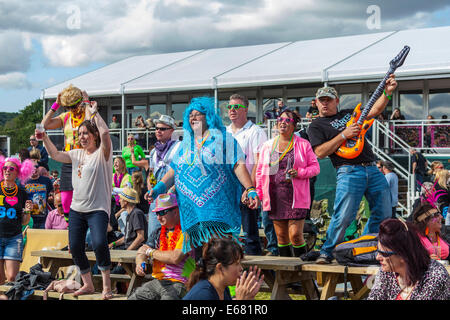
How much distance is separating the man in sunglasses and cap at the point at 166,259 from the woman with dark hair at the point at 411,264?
1620 millimetres

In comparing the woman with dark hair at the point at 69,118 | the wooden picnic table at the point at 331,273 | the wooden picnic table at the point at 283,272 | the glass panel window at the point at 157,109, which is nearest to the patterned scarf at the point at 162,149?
the woman with dark hair at the point at 69,118

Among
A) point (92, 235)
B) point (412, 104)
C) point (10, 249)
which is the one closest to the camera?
point (92, 235)

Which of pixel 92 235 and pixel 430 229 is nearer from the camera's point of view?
pixel 92 235

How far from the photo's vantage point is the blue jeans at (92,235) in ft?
16.3

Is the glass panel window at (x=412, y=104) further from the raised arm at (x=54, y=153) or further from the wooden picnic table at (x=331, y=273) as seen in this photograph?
the raised arm at (x=54, y=153)

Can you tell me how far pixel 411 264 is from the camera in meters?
3.28

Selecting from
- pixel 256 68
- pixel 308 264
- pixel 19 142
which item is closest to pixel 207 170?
pixel 308 264

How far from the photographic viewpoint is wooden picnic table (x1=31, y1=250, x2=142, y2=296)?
18.2 ft

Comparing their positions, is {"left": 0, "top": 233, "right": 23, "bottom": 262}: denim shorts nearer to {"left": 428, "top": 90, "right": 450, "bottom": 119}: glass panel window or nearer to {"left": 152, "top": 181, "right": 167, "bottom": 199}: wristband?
{"left": 152, "top": 181, "right": 167, "bottom": 199}: wristband

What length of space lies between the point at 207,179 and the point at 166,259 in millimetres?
665

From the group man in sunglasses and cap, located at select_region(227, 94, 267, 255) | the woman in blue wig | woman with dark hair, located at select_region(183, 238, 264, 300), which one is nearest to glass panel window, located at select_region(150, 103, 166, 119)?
man in sunglasses and cap, located at select_region(227, 94, 267, 255)

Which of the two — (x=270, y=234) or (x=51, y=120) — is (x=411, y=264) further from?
(x=51, y=120)

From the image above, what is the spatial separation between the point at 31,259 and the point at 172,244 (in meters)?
3.64

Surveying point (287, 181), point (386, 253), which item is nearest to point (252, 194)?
point (287, 181)
